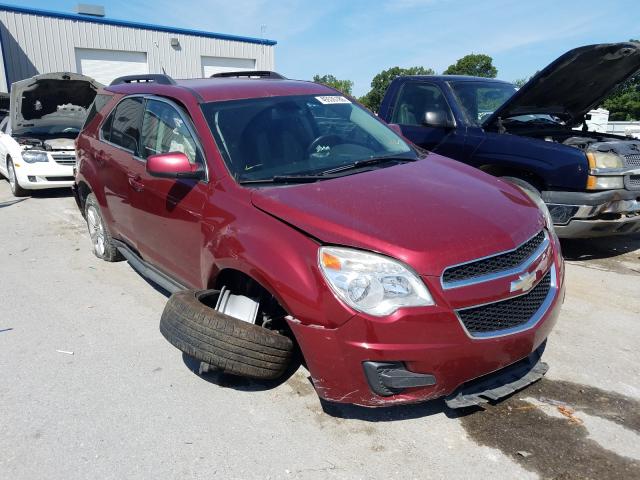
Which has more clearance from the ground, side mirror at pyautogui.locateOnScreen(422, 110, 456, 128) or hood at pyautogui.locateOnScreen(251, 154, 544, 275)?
side mirror at pyautogui.locateOnScreen(422, 110, 456, 128)

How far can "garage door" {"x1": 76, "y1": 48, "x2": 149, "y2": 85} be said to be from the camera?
790 inches

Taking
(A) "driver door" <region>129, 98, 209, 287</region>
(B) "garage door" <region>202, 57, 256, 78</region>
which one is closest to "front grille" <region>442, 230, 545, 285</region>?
(A) "driver door" <region>129, 98, 209, 287</region>

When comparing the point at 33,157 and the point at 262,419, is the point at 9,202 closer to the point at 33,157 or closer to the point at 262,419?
the point at 33,157

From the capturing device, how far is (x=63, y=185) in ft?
30.0

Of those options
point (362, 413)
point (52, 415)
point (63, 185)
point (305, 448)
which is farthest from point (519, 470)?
point (63, 185)

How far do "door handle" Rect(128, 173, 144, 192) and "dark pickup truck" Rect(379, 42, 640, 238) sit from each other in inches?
120

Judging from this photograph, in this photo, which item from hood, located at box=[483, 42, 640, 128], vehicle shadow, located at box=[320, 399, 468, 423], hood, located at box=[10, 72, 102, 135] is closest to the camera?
vehicle shadow, located at box=[320, 399, 468, 423]

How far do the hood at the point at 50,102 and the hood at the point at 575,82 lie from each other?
26.7 ft

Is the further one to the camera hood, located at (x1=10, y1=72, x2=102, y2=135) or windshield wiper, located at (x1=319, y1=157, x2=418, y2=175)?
hood, located at (x1=10, y1=72, x2=102, y2=135)

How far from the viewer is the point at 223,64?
2423 centimetres

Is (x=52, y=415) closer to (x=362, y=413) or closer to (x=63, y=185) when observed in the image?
(x=362, y=413)

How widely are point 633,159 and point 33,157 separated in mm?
8932

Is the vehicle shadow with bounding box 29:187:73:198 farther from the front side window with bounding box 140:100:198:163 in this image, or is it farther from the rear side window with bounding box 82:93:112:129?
the front side window with bounding box 140:100:198:163

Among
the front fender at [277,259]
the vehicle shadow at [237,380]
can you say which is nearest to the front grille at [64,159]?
the vehicle shadow at [237,380]
